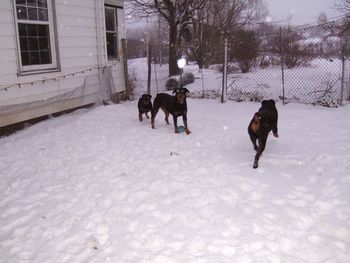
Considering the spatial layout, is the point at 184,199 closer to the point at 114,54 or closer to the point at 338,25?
the point at 114,54

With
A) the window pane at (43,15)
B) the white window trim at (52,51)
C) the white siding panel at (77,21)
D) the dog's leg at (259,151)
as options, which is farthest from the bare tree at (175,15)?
the dog's leg at (259,151)

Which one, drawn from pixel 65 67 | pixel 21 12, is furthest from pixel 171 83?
pixel 21 12

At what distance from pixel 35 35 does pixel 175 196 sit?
18.7ft

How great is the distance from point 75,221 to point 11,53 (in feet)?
16.2

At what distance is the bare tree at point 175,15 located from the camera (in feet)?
56.5

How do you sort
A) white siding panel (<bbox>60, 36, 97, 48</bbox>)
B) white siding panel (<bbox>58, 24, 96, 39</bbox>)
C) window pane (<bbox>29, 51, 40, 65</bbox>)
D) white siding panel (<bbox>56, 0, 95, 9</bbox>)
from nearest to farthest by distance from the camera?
1. window pane (<bbox>29, 51, 40, 65</bbox>)
2. white siding panel (<bbox>56, 0, 95, 9</bbox>)
3. white siding panel (<bbox>58, 24, 96, 39</bbox>)
4. white siding panel (<bbox>60, 36, 97, 48</bbox>)

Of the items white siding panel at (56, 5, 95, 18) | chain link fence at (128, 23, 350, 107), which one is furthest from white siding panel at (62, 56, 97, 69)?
chain link fence at (128, 23, 350, 107)

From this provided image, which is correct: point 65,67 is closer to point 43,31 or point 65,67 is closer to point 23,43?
point 43,31

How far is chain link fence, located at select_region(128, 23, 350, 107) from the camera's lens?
1044 centimetres

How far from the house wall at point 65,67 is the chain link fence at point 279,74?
1.74 m

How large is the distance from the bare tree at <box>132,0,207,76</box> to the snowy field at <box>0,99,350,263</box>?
10.6 m

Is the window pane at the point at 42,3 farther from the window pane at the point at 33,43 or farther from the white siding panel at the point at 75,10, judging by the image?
the window pane at the point at 33,43

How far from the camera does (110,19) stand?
10992 millimetres

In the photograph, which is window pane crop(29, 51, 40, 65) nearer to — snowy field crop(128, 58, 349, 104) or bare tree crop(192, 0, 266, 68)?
snowy field crop(128, 58, 349, 104)
